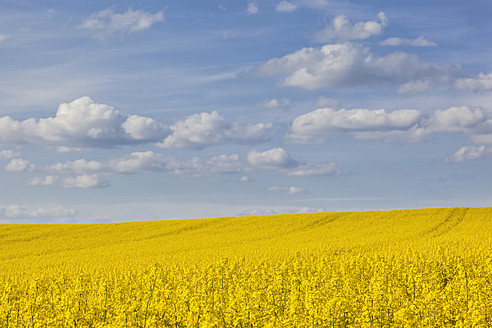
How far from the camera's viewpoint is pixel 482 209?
60875 millimetres

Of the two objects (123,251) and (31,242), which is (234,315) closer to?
(123,251)

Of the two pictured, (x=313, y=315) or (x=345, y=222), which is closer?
(x=313, y=315)

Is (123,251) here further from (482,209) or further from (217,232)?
(482,209)

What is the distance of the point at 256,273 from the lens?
22281 millimetres

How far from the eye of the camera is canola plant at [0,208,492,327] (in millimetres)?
13953

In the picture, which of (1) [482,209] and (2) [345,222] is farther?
(1) [482,209]

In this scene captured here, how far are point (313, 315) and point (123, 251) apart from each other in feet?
104

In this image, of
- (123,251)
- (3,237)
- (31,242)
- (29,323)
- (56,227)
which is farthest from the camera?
(56,227)

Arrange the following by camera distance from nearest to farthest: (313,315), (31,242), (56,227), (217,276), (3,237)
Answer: (313,315) → (217,276) → (31,242) → (3,237) → (56,227)

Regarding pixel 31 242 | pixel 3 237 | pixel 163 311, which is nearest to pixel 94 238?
pixel 31 242

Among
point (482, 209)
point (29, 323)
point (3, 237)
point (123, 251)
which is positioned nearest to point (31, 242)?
point (3, 237)

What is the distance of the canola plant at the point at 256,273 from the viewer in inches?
549

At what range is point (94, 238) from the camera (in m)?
53.2

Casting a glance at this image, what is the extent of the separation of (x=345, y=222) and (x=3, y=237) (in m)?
37.9
